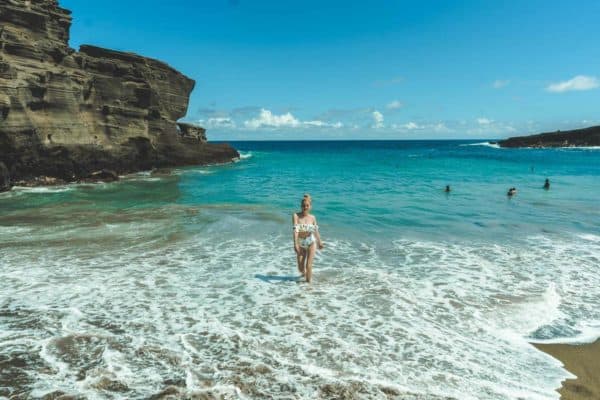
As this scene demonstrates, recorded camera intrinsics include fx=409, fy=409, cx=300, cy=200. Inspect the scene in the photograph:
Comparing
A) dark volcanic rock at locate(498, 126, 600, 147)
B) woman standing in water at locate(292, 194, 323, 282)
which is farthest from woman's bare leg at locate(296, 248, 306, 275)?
dark volcanic rock at locate(498, 126, 600, 147)

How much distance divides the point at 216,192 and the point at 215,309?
1853 centimetres

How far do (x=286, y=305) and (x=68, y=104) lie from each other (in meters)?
27.3

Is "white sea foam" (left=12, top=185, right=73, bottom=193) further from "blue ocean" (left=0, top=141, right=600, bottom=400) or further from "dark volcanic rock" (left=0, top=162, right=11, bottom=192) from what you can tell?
"blue ocean" (left=0, top=141, right=600, bottom=400)

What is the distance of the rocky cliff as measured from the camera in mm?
24688

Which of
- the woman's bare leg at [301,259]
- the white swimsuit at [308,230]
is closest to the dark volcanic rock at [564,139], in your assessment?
the woman's bare leg at [301,259]

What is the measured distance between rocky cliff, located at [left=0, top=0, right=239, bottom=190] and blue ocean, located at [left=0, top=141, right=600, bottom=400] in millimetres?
10606

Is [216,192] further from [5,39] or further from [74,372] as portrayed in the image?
[74,372]

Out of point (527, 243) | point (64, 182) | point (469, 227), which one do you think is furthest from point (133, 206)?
point (527, 243)

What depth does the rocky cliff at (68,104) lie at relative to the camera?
81.0 feet

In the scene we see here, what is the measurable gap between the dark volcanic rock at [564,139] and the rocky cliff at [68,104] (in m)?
105

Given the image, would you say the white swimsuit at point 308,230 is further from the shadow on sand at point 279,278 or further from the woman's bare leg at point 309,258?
the shadow on sand at point 279,278

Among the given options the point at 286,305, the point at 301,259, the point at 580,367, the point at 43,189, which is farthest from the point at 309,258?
the point at 43,189

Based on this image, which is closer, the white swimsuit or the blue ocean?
the blue ocean

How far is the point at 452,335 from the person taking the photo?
6.73 metres
